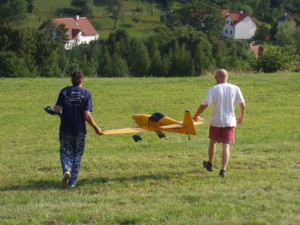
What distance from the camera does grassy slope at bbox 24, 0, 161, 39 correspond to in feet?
274

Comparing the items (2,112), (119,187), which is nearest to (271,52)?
(2,112)

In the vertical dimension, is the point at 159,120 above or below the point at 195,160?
above

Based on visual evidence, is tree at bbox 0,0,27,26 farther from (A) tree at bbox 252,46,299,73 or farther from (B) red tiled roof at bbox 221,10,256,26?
(A) tree at bbox 252,46,299,73

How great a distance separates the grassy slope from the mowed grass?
210 ft

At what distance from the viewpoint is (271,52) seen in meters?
25.2

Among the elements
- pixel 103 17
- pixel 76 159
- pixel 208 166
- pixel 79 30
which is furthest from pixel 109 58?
pixel 103 17

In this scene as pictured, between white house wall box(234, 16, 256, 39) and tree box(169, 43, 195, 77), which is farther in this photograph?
white house wall box(234, 16, 256, 39)

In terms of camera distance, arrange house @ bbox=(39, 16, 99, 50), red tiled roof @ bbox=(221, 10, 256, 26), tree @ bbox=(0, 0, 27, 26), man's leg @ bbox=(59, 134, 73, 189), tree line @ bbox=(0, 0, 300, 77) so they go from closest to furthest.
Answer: man's leg @ bbox=(59, 134, 73, 189) → tree line @ bbox=(0, 0, 300, 77) → tree @ bbox=(0, 0, 27, 26) → house @ bbox=(39, 16, 99, 50) → red tiled roof @ bbox=(221, 10, 256, 26)

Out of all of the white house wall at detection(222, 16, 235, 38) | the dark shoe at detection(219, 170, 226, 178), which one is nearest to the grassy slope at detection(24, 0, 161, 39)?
the white house wall at detection(222, 16, 235, 38)

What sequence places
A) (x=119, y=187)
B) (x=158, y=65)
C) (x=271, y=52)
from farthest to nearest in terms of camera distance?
1. (x=158, y=65)
2. (x=271, y=52)
3. (x=119, y=187)

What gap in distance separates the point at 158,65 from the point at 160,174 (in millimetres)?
31750

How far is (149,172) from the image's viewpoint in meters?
8.45

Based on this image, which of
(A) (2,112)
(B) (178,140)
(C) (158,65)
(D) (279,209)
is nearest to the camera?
(D) (279,209)

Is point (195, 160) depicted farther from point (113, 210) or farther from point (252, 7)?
point (252, 7)
